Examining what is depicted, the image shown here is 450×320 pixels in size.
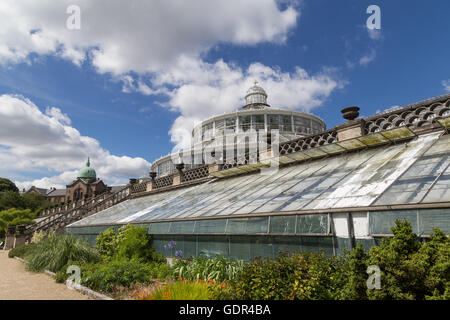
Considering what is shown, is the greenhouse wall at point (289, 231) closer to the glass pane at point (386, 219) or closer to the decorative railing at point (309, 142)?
the glass pane at point (386, 219)

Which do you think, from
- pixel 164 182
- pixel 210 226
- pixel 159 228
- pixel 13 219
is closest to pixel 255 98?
pixel 164 182

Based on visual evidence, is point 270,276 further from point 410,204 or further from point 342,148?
point 342,148

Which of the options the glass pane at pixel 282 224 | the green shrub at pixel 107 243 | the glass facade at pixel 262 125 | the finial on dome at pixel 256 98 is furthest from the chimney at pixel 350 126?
the finial on dome at pixel 256 98

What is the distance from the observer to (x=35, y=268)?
12211 millimetres

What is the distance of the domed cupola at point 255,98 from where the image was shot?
179 feet

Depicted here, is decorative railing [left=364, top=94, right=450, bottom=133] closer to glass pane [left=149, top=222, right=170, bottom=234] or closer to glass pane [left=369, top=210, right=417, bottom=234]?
glass pane [left=369, top=210, right=417, bottom=234]

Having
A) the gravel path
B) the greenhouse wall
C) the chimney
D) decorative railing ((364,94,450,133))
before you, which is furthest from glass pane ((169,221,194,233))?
decorative railing ((364,94,450,133))

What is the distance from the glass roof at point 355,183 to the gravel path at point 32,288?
4419 mm

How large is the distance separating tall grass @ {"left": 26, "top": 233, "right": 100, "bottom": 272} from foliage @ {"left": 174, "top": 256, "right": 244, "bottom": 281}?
525 centimetres

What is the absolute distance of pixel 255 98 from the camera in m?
55.8

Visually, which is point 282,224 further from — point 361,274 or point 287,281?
point 361,274

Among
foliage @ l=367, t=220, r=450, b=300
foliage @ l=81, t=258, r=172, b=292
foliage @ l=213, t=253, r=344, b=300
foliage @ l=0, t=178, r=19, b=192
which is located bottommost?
foliage @ l=81, t=258, r=172, b=292

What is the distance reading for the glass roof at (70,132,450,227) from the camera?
247 inches
